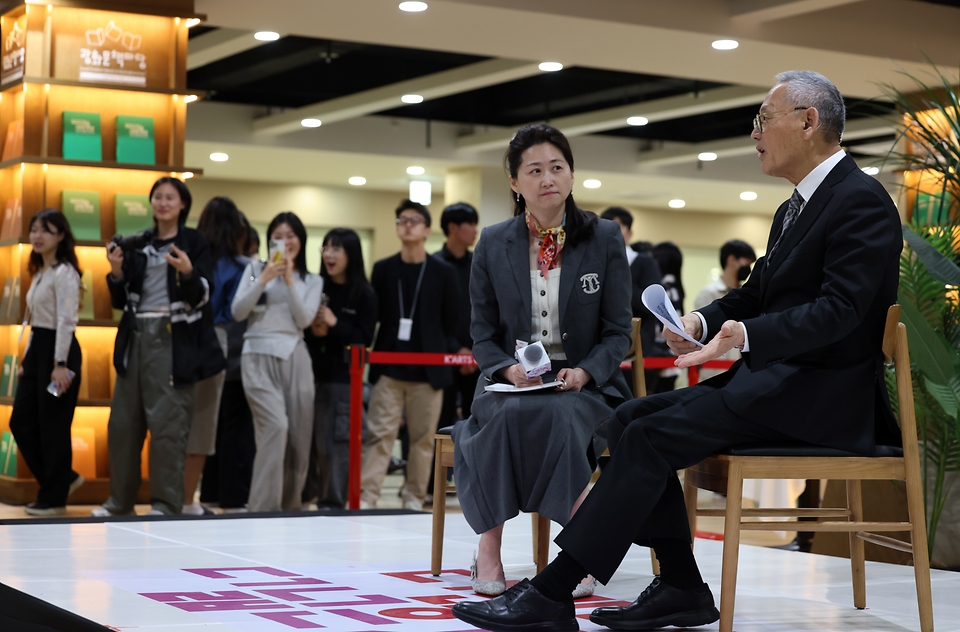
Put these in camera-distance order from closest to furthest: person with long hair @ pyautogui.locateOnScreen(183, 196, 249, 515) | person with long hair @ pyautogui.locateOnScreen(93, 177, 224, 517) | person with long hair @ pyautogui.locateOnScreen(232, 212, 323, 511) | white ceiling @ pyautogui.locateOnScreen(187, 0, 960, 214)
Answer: person with long hair @ pyautogui.locateOnScreen(93, 177, 224, 517) → person with long hair @ pyautogui.locateOnScreen(232, 212, 323, 511) → person with long hair @ pyautogui.locateOnScreen(183, 196, 249, 515) → white ceiling @ pyautogui.locateOnScreen(187, 0, 960, 214)

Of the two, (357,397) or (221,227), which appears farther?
(221,227)

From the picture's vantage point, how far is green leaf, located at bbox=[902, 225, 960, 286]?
12.4 ft

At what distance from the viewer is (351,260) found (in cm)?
609

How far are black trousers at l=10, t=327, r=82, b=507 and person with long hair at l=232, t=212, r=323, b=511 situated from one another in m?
0.82

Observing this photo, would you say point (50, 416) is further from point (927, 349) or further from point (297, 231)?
point (927, 349)

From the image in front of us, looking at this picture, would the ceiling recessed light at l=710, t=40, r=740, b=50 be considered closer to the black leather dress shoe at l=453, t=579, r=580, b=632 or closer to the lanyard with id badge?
the lanyard with id badge

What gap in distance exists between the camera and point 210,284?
539 centimetres

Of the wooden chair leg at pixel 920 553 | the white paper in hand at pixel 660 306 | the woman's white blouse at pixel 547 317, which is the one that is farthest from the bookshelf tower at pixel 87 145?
the wooden chair leg at pixel 920 553

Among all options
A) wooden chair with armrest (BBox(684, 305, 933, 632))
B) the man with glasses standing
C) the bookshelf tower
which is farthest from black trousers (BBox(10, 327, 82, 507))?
wooden chair with armrest (BBox(684, 305, 933, 632))

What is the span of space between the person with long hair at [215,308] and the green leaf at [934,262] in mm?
3038

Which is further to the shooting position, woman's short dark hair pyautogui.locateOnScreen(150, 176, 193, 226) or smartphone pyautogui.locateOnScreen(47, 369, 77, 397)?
smartphone pyautogui.locateOnScreen(47, 369, 77, 397)

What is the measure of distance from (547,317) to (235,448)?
3.11m

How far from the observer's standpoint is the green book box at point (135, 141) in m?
6.12

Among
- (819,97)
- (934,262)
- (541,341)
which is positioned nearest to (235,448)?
(541,341)
